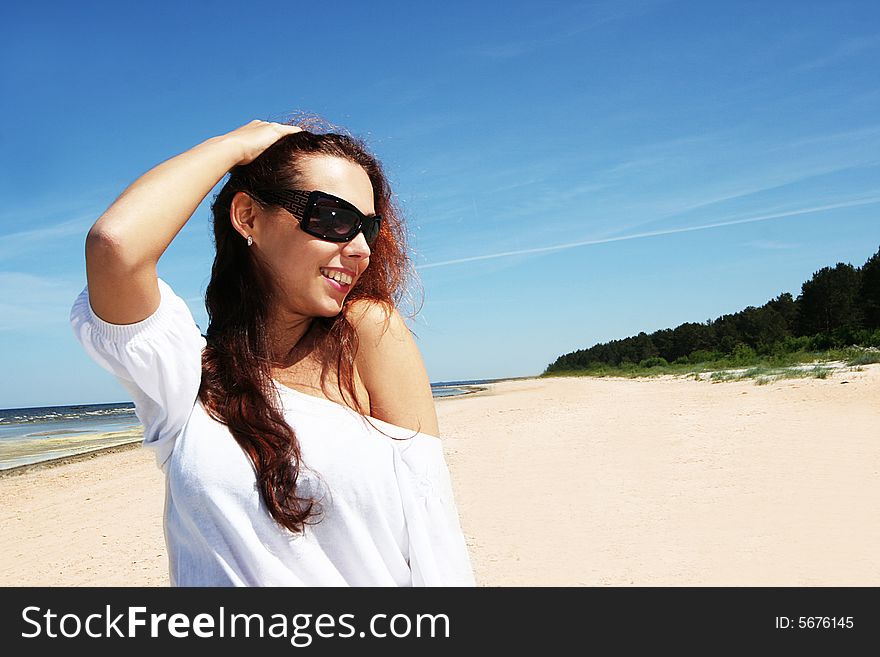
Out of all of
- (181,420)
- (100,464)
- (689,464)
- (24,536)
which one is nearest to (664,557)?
(689,464)

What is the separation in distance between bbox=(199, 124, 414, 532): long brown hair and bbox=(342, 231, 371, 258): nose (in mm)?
147

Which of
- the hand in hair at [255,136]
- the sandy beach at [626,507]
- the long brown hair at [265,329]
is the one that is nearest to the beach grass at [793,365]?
the sandy beach at [626,507]

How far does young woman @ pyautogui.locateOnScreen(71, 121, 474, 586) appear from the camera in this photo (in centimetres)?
147

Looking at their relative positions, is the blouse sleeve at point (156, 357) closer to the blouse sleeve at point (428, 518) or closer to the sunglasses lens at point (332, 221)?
the sunglasses lens at point (332, 221)

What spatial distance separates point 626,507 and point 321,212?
6259 millimetres

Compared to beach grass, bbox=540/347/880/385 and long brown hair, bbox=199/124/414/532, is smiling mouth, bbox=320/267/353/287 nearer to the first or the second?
long brown hair, bbox=199/124/414/532

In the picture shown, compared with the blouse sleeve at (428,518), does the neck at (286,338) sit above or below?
above

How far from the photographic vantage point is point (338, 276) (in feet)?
5.79

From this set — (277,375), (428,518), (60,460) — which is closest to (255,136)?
(277,375)

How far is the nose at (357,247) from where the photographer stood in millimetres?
1735

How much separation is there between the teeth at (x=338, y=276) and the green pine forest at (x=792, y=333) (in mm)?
21625

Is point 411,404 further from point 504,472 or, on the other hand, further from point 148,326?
point 504,472

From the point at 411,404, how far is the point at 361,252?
1.31 feet

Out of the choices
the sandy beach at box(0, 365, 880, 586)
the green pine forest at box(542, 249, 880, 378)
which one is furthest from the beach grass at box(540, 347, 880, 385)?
the sandy beach at box(0, 365, 880, 586)
